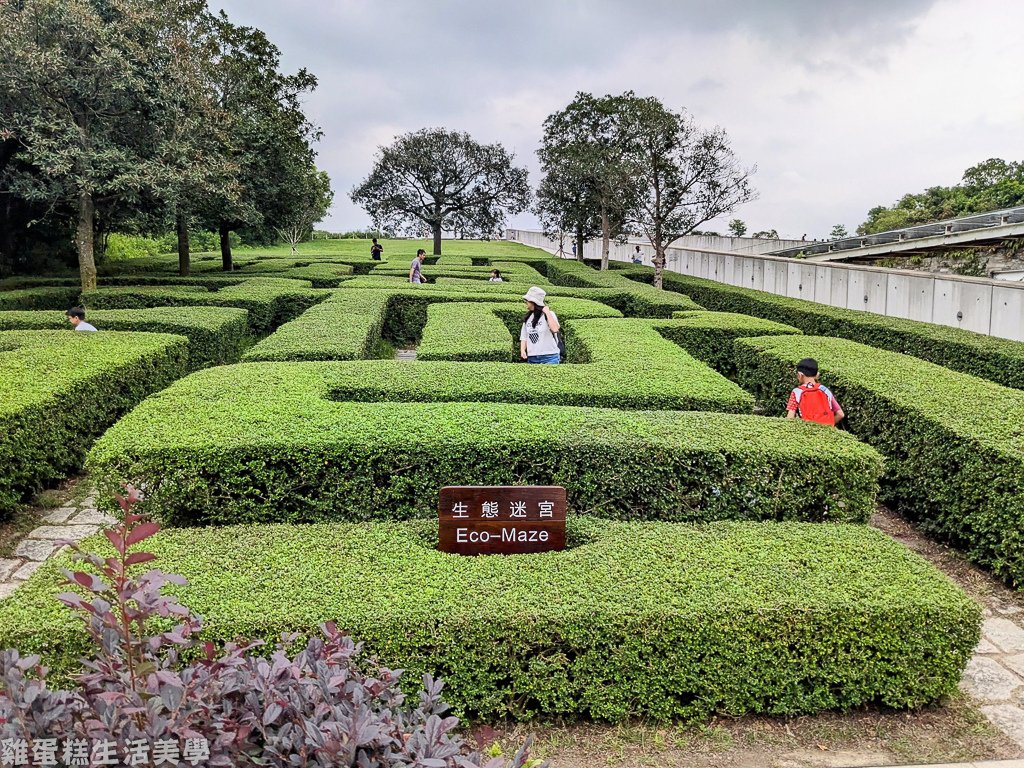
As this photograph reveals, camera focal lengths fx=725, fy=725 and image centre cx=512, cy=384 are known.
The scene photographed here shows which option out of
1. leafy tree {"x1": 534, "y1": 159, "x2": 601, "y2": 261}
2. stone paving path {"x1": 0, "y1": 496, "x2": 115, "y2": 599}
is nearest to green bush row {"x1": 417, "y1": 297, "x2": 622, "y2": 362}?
stone paving path {"x1": 0, "y1": 496, "x2": 115, "y2": 599}

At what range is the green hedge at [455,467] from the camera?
203 inches

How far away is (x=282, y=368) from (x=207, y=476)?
2622 mm

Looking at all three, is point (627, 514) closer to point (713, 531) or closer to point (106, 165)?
point (713, 531)

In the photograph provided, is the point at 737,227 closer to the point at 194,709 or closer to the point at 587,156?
the point at 587,156

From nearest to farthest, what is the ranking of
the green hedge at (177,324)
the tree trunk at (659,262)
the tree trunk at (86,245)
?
the green hedge at (177,324) < the tree trunk at (86,245) < the tree trunk at (659,262)

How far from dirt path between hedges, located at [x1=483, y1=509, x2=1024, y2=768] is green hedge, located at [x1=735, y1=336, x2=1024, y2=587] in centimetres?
210

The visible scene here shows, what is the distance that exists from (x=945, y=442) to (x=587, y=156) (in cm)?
2684

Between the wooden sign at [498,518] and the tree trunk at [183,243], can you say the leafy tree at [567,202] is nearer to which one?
the tree trunk at [183,243]

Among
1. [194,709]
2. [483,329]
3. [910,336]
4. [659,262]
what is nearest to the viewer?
[194,709]

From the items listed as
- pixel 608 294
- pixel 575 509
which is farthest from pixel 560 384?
pixel 608 294

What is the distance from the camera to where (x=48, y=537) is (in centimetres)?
638

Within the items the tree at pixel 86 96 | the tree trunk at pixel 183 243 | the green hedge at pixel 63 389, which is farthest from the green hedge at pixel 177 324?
the tree trunk at pixel 183 243

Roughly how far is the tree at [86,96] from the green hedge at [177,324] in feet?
13.6

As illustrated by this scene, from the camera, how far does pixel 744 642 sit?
A: 3.82 meters
